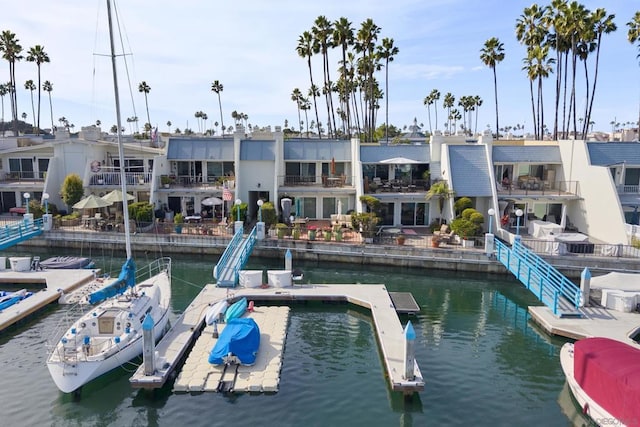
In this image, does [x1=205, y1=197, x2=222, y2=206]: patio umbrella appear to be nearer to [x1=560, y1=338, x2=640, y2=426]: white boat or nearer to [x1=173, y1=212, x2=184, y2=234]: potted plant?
[x1=173, y1=212, x2=184, y2=234]: potted plant

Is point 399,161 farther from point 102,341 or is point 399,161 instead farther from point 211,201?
point 102,341

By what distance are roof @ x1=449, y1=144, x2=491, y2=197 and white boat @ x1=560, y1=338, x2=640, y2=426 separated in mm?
19086

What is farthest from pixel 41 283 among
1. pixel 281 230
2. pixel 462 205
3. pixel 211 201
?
pixel 462 205

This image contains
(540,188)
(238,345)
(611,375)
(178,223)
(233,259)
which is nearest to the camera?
(611,375)

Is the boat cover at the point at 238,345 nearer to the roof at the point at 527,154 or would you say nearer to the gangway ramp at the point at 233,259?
the gangway ramp at the point at 233,259

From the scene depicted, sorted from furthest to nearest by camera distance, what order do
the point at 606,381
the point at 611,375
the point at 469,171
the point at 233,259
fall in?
the point at 469,171 → the point at 233,259 → the point at 606,381 → the point at 611,375

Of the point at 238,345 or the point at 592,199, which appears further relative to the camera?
the point at 592,199

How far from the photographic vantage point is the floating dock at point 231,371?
15.2 meters

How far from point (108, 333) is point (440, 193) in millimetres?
23513

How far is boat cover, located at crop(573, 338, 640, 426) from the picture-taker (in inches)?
484

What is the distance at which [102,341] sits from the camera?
16500mm

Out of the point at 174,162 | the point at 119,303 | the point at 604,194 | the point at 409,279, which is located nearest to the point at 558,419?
the point at 409,279

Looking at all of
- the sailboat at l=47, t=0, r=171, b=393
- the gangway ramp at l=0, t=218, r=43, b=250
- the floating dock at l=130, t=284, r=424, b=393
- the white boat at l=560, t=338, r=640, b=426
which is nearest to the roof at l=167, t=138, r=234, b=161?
the gangway ramp at l=0, t=218, r=43, b=250

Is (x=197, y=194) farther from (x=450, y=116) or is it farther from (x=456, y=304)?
(x=450, y=116)
